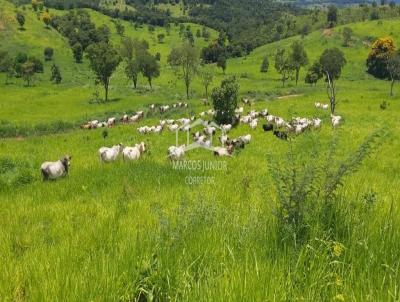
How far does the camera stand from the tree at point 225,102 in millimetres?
37219

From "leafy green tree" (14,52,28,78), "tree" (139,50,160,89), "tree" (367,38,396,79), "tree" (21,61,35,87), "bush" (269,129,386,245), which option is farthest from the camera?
"tree" (367,38,396,79)

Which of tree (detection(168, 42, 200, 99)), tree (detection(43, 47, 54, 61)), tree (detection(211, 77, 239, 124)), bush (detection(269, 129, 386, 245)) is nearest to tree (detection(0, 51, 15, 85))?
tree (detection(43, 47, 54, 61))

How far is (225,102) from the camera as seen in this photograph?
122 feet

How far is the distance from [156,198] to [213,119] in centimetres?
2945

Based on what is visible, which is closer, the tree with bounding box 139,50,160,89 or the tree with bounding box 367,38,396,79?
the tree with bounding box 139,50,160,89

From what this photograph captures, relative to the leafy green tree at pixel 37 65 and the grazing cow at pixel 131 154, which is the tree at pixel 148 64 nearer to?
the leafy green tree at pixel 37 65

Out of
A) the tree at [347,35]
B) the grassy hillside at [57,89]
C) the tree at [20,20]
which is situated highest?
the tree at [20,20]

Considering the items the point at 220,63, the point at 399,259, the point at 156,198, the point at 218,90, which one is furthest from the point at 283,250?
the point at 220,63

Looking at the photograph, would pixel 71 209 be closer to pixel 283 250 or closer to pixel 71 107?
pixel 283 250

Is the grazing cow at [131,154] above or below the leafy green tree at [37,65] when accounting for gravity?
below

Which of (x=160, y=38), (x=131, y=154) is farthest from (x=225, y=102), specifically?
(x=160, y=38)

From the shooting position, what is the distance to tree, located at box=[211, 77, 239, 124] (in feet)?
122

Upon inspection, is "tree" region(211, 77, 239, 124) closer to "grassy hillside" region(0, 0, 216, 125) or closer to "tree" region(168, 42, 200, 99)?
"grassy hillside" region(0, 0, 216, 125)

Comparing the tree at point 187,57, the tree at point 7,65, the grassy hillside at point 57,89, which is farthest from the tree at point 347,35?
the tree at point 7,65
